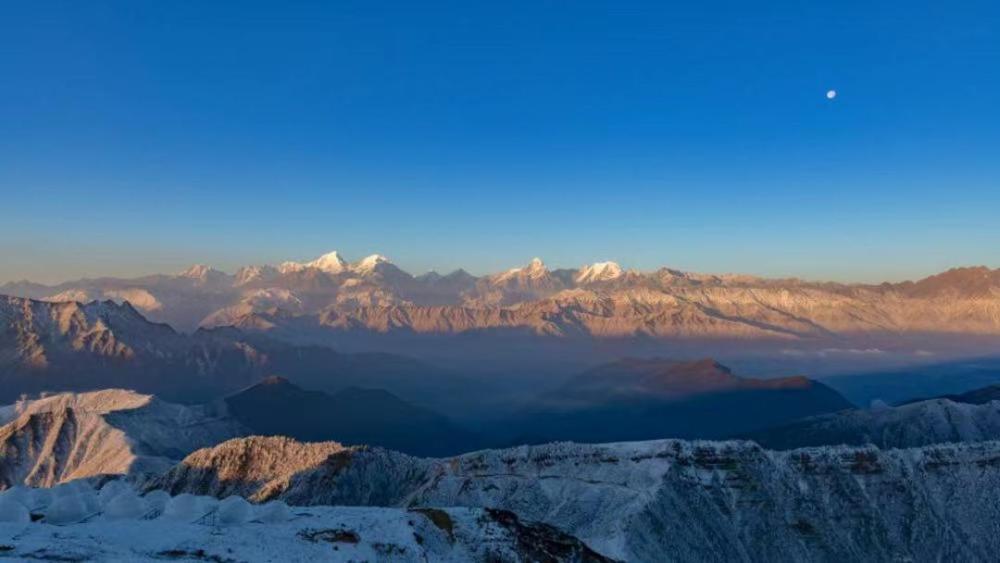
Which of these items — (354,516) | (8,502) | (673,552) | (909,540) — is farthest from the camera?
(909,540)

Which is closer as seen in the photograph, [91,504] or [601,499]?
[91,504]

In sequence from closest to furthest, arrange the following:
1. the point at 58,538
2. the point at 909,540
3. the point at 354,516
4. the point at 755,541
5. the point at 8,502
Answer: the point at 58,538 < the point at 8,502 < the point at 354,516 < the point at 755,541 < the point at 909,540

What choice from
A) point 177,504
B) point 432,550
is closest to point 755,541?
point 432,550

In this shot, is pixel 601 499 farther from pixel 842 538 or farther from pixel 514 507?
pixel 842 538

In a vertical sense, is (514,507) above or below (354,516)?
below

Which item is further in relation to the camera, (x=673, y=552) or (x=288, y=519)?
(x=673, y=552)

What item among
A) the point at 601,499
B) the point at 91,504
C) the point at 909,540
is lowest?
the point at 909,540

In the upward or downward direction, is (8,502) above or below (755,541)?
above

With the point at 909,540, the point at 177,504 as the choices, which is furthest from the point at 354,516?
the point at 909,540

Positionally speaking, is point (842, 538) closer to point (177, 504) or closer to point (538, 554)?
point (538, 554)
